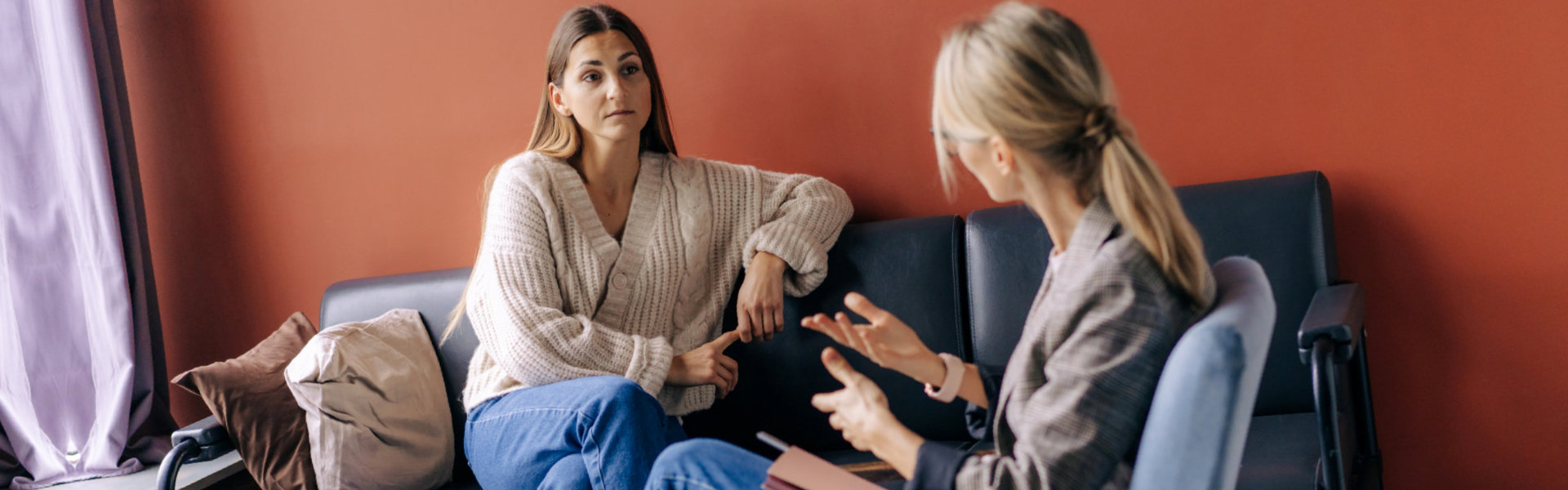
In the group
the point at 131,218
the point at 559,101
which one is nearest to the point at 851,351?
the point at 559,101

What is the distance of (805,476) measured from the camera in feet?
3.38

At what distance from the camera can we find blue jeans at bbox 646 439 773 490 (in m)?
1.14

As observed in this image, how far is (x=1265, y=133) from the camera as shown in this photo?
6.12 ft

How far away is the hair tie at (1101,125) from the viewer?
0.97 m

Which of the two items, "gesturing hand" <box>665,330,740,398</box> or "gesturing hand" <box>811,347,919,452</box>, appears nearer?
"gesturing hand" <box>811,347,919,452</box>

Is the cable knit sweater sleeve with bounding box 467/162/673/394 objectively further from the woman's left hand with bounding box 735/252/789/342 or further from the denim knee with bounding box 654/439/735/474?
the denim knee with bounding box 654/439/735/474

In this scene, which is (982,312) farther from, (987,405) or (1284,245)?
(987,405)

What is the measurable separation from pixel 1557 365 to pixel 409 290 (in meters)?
2.19

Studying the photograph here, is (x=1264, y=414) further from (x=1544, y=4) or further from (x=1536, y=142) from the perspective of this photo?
(x=1544, y=4)

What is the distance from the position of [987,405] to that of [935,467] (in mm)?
283

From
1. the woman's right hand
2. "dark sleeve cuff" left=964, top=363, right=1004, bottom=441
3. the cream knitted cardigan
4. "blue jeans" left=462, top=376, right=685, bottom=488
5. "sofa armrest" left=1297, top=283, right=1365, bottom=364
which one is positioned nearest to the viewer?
the woman's right hand

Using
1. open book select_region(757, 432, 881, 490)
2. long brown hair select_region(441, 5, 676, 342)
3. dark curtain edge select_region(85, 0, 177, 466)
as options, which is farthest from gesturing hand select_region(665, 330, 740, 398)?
dark curtain edge select_region(85, 0, 177, 466)

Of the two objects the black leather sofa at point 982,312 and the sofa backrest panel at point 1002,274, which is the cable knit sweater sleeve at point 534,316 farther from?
the sofa backrest panel at point 1002,274

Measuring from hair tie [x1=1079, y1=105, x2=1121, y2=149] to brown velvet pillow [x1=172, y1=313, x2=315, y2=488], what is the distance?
1608mm
